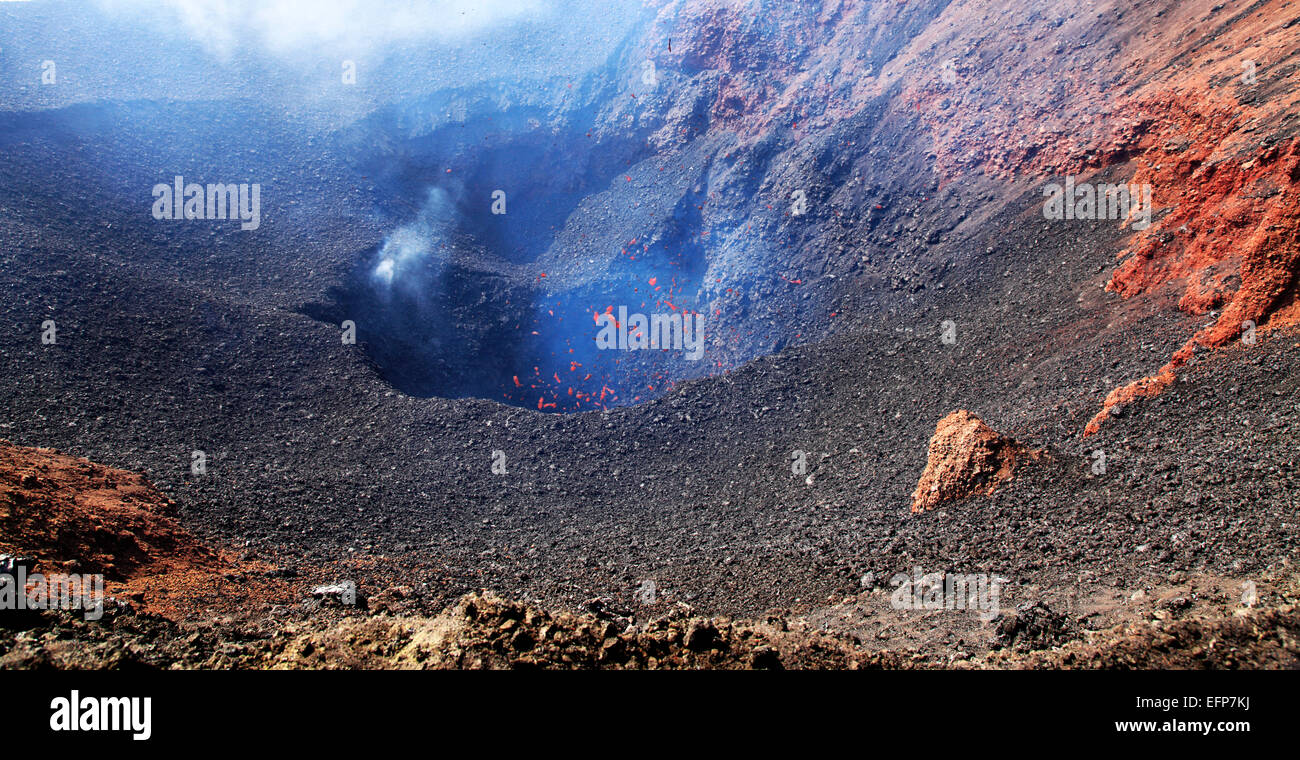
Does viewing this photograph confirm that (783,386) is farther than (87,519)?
Yes

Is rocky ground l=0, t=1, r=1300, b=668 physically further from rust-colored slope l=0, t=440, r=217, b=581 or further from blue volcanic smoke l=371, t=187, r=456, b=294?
blue volcanic smoke l=371, t=187, r=456, b=294

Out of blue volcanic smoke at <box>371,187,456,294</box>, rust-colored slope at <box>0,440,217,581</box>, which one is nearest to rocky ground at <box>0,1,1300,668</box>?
rust-colored slope at <box>0,440,217,581</box>

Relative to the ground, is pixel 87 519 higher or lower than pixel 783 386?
lower

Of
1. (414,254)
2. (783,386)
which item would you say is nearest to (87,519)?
(783,386)

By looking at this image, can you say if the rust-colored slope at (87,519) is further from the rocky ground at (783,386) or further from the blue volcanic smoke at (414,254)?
the blue volcanic smoke at (414,254)

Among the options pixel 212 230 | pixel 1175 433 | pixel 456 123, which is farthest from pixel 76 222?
pixel 1175 433

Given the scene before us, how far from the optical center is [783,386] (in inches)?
482

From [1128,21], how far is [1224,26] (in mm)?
1955

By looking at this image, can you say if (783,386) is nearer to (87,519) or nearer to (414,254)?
(87,519)

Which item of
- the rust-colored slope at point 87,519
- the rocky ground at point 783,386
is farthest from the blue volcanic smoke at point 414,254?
the rust-colored slope at point 87,519
